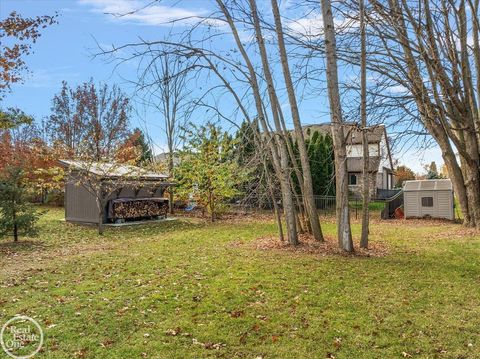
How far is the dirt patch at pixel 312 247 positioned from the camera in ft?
27.6

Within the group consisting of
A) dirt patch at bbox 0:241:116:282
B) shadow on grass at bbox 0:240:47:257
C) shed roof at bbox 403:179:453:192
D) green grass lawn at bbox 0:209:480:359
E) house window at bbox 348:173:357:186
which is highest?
house window at bbox 348:173:357:186

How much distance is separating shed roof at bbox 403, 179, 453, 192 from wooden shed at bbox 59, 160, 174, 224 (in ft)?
37.1

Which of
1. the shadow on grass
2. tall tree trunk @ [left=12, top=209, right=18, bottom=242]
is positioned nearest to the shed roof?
the shadow on grass

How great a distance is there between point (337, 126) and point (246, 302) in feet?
15.5

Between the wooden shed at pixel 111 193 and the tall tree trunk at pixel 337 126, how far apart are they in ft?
26.7

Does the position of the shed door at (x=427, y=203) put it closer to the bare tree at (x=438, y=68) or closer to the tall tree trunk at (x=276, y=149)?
the bare tree at (x=438, y=68)

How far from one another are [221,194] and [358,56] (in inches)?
382

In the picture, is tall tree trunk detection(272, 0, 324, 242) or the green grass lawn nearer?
the green grass lawn

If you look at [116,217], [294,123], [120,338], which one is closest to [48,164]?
[116,217]

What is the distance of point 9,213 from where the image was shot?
33.0 ft

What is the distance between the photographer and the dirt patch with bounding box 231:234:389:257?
8398mm

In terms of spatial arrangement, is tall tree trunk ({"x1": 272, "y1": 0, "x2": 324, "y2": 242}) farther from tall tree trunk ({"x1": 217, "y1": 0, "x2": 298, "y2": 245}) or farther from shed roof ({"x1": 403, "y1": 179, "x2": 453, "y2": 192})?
shed roof ({"x1": 403, "y1": 179, "x2": 453, "y2": 192})

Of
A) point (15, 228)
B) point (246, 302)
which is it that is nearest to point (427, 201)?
point (246, 302)

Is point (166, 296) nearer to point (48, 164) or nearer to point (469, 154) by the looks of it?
point (469, 154)
